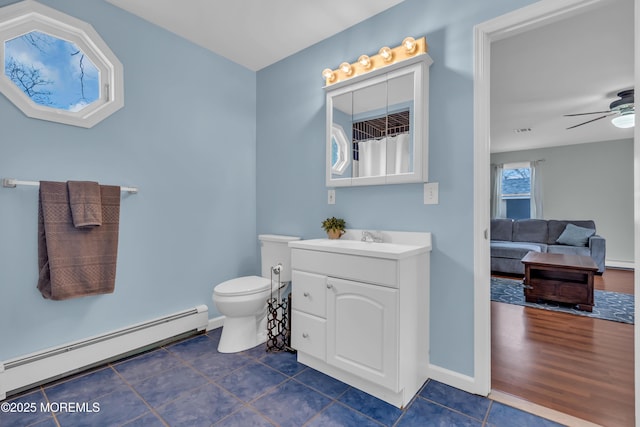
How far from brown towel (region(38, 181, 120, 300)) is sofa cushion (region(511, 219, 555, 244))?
609 cm

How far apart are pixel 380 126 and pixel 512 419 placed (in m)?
1.76

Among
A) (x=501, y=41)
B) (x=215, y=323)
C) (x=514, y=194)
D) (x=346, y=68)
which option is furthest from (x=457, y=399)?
(x=514, y=194)

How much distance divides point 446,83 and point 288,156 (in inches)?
54.5

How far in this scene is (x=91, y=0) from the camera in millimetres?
1941

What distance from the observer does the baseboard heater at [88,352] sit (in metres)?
1.67

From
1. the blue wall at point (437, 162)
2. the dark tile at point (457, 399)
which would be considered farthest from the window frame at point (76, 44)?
the dark tile at point (457, 399)

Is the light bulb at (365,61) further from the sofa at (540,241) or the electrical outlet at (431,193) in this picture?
the sofa at (540,241)

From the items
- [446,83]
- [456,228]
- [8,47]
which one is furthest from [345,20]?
[8,47]

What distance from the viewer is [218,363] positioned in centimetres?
201

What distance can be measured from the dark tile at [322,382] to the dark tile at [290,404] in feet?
0.14

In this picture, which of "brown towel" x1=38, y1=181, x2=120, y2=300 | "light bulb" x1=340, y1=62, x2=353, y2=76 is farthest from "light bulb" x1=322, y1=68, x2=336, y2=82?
"brown towel" x1=38, y1=181, x2=120, y2=300

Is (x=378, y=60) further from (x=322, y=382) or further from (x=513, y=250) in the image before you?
(x=513, y=250)

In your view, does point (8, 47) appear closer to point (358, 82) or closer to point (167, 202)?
point (167, 202)

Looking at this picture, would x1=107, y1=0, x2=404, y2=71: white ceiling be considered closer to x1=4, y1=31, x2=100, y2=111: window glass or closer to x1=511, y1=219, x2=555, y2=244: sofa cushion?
x1=4, y1=31, x2=100, y2=111: window glass
